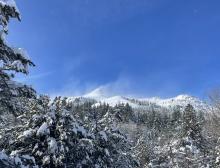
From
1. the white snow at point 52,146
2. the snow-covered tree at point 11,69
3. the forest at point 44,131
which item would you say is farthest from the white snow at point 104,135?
the snow-covered tree at point 11,69

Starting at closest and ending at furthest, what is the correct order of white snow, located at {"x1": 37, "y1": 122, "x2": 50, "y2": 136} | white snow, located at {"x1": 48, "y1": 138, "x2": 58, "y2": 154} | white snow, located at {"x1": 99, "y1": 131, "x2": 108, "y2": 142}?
white snow, located at {"x1": 48, "y1": 138, "x2": 58, "y2": 154}
white snow, located at {"x1": 37, "y1": 122, "x2": 50, "y2": 136}
white snow, located at {"x1": 99, "y1": 131, "x2": 108, "y2": 142}

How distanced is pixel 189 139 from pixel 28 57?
1852 inches

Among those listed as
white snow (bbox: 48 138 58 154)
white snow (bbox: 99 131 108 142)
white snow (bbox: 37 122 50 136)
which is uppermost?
white snow (bbox: 99 131 108 142)

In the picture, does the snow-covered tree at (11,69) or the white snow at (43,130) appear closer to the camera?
the snow-covered tree at (11,69)

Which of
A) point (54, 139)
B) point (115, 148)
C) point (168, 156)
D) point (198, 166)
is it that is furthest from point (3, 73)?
point (168, 156)

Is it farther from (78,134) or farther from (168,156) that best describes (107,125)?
(168,156)

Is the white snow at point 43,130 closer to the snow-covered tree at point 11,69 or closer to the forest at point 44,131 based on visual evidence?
the forest at point 44,131

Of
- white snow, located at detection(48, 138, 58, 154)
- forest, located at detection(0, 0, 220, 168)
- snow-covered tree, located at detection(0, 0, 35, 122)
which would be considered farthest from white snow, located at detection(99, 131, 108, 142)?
snow-covered tree, located at detection(0, 0, 35, 122)

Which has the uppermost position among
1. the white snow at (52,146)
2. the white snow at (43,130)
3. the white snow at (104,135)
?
the white snow at (104,135)

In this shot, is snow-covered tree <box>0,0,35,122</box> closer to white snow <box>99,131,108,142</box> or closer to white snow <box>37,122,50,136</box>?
white snow <box>37,122,50,136</box>

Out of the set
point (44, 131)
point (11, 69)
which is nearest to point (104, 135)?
point (44, 131)

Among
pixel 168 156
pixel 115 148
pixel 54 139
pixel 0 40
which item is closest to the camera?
pixel 0 40

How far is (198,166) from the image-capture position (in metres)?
43.5

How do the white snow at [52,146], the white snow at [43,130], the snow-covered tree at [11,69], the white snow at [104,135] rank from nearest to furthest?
1. the snow-covered tree at [11,69]
2. the white snow at [52,146]
3. the white snow at [43,130]
4. the white snow at [104,135]
